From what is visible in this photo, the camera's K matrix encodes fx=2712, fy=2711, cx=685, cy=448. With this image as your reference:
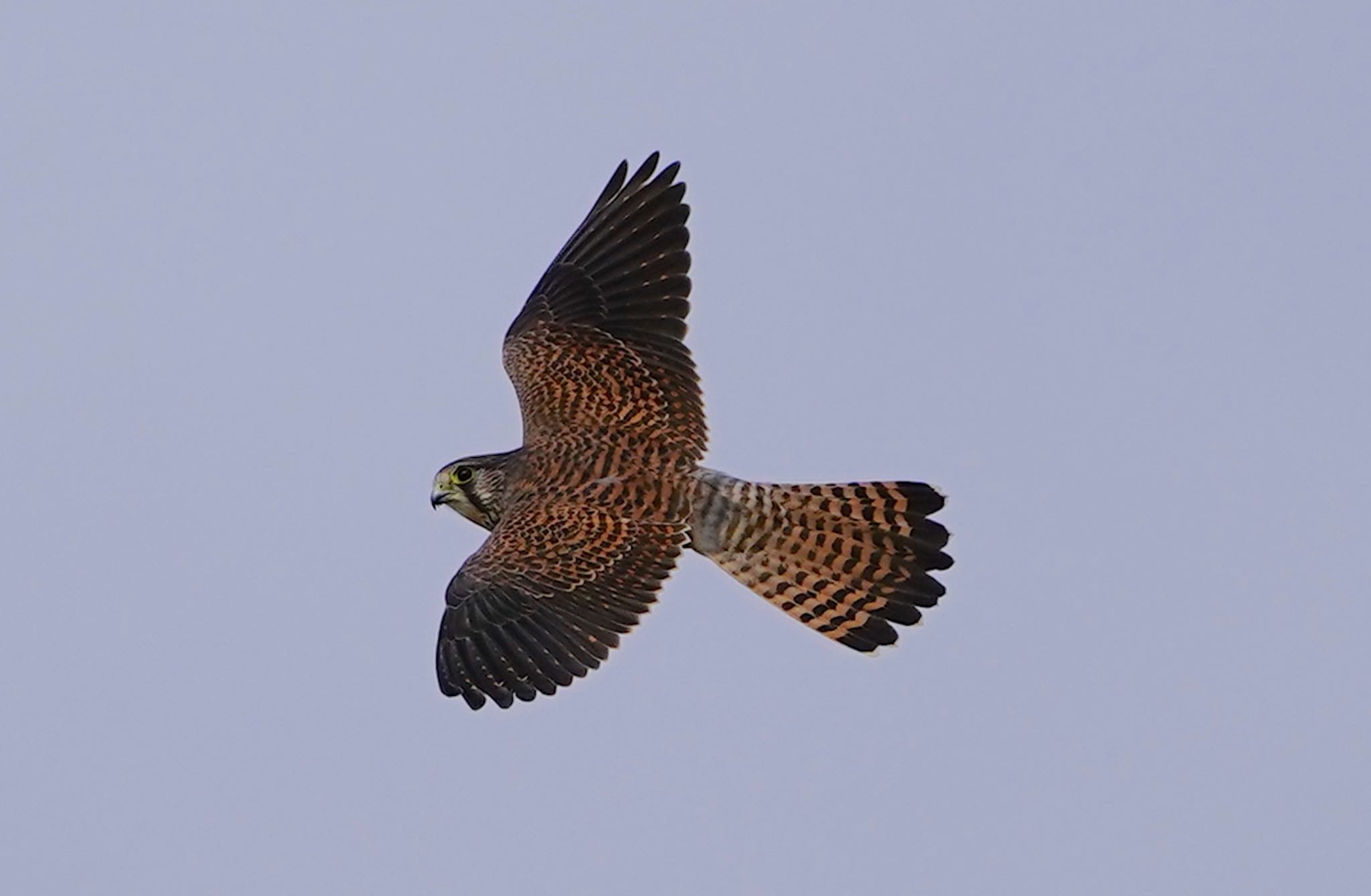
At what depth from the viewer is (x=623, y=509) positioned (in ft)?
48.4

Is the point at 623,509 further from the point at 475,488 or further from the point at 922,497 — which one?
the point at 922,497

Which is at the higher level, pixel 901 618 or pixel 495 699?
pixel 901 618

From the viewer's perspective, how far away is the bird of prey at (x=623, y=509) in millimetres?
14422

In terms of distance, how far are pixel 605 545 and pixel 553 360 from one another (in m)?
1.48

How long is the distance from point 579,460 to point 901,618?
1998mm

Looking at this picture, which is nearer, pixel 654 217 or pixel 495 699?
pixel 495 699

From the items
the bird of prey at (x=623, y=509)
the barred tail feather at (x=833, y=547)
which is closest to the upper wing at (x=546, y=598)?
the bird of prey at (x=623, y=509)

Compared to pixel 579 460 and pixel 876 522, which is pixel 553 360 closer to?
pixel 579 460

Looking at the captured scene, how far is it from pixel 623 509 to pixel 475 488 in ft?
3.54

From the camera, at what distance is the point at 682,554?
14703 mm

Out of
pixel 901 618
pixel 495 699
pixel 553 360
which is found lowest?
pixel 495 699

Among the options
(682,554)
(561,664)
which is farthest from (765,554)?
(561,664)

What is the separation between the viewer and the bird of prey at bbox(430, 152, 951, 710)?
14422mm

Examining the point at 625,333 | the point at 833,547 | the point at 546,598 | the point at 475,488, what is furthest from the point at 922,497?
the point at 475,488
